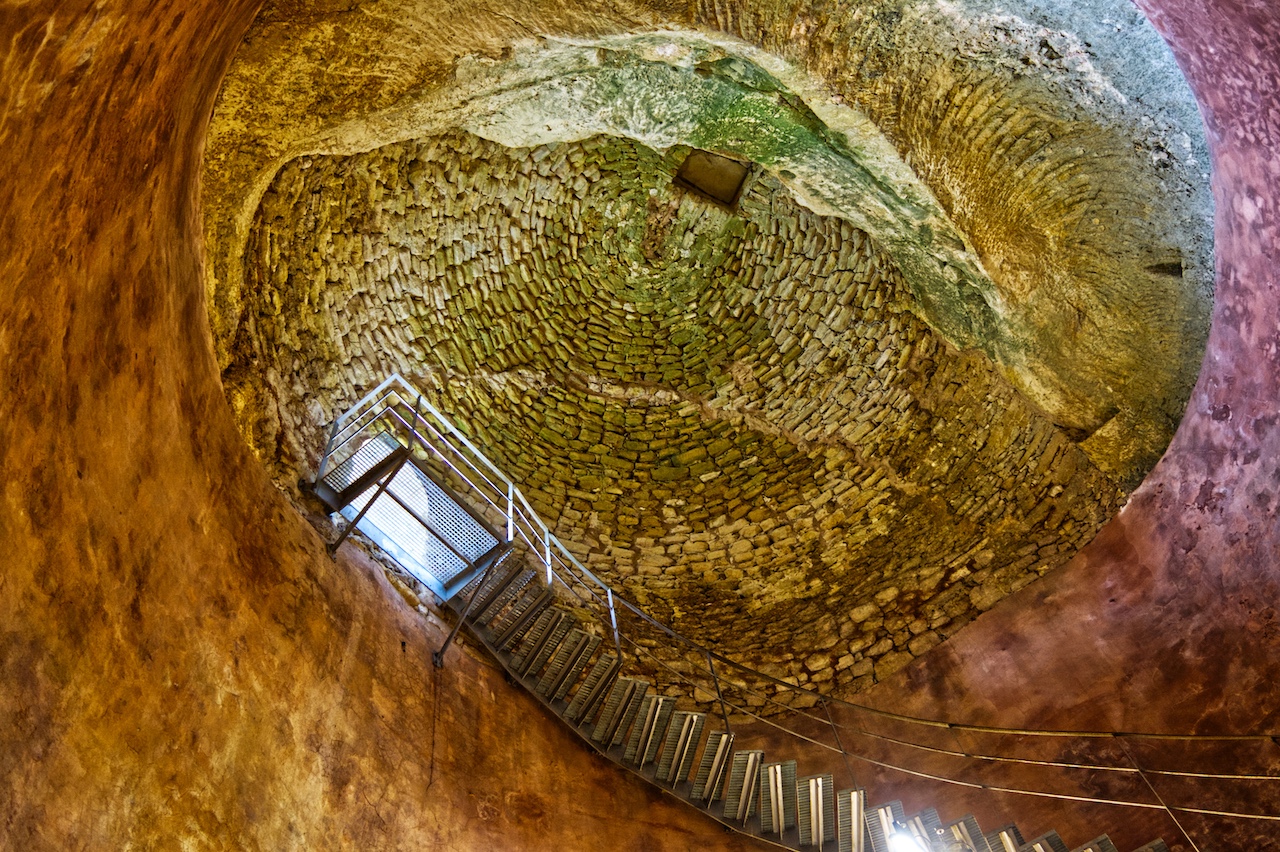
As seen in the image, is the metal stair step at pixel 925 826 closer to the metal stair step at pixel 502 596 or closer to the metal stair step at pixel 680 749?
the metal stair step at pixel 680 749

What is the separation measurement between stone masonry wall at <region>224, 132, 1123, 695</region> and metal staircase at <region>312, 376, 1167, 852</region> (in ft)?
0.89

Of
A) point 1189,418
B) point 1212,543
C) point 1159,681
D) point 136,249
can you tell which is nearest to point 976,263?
point 1189,418

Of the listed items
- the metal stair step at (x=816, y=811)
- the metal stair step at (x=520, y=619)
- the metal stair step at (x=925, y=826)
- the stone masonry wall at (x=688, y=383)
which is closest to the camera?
the metal stair step at (x=925, y=826)

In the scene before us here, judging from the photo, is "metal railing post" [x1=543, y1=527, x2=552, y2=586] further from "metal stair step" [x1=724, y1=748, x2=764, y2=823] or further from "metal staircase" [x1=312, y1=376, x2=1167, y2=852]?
"metal stair step" [x1=724, y1=748, x2=764, y2=823]

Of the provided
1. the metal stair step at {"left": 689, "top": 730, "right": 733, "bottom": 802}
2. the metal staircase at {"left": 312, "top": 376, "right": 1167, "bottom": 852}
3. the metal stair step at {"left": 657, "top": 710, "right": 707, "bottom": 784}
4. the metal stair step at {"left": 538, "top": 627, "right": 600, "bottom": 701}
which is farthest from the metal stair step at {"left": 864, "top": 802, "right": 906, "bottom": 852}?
the metal stair step at {"left": 538, "top": 627, "right": 600, "bottom": 701}

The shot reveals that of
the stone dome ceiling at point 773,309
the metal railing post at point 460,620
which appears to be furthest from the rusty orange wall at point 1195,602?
the metal railing post at point 460,620

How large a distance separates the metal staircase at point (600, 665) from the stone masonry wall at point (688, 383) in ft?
0.89

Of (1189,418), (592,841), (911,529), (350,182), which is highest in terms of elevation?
(1189,418)

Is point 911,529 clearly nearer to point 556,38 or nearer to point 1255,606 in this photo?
point 1255,606

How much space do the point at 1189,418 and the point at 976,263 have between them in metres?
1.50

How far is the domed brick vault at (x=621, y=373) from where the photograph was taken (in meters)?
3.98

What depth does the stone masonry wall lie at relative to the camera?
22.3 feet

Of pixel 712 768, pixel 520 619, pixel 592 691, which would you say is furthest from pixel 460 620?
pixel 712 768

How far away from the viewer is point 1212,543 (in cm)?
584
